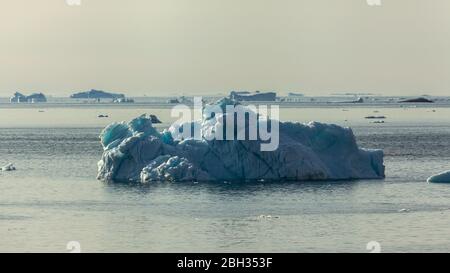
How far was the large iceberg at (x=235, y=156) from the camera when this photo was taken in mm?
40978

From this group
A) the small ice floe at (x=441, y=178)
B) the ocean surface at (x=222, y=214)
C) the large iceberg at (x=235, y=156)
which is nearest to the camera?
the ocean surface at (x=222, y=214)

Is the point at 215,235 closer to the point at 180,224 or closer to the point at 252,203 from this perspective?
the point at 180,224

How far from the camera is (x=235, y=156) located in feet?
135

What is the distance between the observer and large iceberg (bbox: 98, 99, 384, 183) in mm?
40978

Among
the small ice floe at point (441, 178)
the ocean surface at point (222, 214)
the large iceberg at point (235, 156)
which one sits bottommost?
the ocean surface at point (222, 214)

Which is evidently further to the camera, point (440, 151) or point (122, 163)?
point (440, 151)

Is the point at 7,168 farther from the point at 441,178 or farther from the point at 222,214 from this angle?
the point at 441,178

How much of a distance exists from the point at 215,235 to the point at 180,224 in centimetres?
223

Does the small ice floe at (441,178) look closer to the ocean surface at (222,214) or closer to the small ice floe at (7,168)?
the ocean surface at (222,214)

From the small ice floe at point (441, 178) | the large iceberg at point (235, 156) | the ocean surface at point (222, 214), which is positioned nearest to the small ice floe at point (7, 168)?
the ocean surface at point (222, 214)

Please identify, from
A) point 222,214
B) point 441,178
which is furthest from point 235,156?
point 441,178
